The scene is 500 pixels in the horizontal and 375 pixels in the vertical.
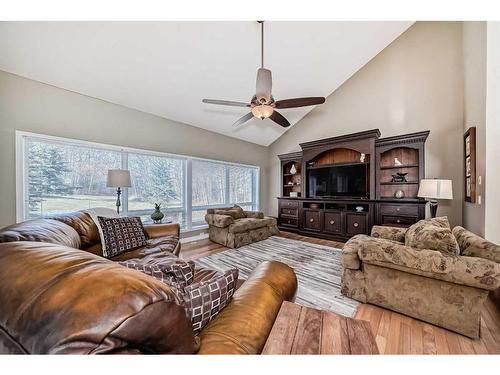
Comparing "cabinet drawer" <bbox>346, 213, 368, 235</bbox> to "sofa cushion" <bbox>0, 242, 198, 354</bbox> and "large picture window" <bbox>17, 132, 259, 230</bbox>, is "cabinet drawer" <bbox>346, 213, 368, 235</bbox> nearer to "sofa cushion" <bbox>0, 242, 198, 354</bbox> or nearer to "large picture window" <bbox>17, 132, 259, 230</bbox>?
"large picture window" <bbox>17, 132, 259, 230</bbox>

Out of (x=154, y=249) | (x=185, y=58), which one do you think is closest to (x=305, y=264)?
(x=154, y=249)

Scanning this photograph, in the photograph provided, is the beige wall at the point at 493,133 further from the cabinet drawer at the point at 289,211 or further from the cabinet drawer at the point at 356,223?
the cabinet drawer at the point at 289,211

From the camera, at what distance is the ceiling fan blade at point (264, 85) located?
226 cm

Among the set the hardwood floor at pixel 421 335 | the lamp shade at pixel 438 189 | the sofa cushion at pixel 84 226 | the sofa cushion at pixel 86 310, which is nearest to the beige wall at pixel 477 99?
the lamp shade at pixel 438 189

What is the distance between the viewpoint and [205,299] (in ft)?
2.68

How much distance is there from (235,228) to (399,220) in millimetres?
2923

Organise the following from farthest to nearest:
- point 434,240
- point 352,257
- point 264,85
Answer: point 264,85
point 352,257
point 434,240

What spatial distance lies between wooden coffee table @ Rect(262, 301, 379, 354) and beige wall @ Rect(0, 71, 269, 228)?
11.4 ft

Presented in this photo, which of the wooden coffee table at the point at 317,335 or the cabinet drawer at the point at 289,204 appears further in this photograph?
the cabinet drawer at the point at 289,204

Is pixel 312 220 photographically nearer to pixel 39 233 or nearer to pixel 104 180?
pixel 104 180

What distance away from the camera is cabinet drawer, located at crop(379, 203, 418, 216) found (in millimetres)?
3457

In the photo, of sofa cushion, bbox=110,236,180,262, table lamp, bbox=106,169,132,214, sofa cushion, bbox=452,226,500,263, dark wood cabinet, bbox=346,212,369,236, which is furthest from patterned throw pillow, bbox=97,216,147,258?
dark wood cabinet, bbox=346,212,369,236

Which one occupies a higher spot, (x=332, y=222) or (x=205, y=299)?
(x=205, y=299)

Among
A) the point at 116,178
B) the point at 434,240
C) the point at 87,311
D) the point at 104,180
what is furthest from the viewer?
the point at 104,180
